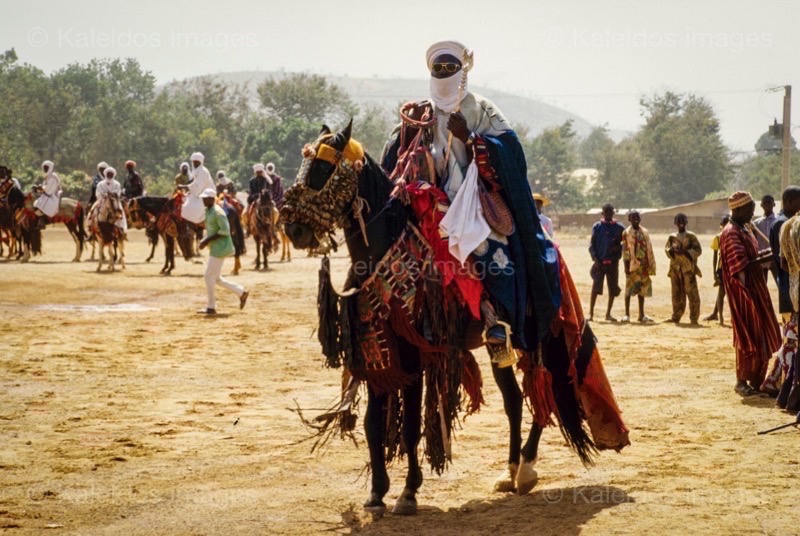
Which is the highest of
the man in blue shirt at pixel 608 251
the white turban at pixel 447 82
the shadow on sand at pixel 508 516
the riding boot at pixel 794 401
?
the white turban at pixel 447 82

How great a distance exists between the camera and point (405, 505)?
6562mm

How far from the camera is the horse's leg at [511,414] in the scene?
7.12 meters

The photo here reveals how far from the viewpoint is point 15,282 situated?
22.7m

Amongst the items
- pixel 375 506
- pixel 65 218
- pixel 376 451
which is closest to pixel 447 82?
pixel 376 451

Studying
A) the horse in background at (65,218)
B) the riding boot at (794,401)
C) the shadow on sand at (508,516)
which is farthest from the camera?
the horse in background at (65,218)

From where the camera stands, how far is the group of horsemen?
26.5 metres

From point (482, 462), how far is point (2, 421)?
4338mm

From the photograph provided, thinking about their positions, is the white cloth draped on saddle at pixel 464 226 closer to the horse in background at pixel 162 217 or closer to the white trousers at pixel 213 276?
the white trousers at pixel 213 276

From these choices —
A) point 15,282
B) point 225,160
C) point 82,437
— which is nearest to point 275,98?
point 225,160

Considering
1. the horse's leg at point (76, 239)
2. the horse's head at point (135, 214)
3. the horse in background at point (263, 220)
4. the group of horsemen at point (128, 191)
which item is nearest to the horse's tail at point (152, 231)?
the horse's head at point (135, 214)

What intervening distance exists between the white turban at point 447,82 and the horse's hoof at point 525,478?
2.38 metres

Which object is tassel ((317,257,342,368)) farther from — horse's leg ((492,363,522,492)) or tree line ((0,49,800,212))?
tree line ((0,49,800,212))

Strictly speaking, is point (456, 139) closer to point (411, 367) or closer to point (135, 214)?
point (411, 367)

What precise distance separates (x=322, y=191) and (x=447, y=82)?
1165 millimetres
